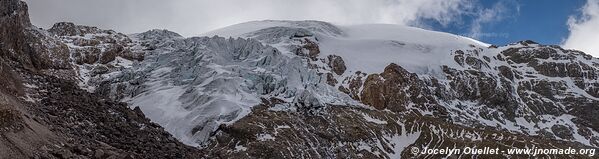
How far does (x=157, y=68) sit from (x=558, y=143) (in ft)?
321

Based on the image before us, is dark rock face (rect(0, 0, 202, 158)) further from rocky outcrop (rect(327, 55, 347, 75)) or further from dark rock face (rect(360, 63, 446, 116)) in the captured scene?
rocky outcrop (rect(327, 55, 347, 75))

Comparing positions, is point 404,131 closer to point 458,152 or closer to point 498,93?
point 458,152

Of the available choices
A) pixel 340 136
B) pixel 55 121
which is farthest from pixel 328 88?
pixel 55 121

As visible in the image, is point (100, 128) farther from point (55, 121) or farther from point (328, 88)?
point (328, 88)

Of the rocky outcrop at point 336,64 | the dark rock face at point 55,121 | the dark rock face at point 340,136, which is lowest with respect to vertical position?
the dark rock face at point 340,136

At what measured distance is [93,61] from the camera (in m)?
139

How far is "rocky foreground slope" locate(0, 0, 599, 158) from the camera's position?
2901 inches

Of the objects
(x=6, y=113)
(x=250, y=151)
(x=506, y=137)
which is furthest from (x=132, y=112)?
(x=506, y=137)

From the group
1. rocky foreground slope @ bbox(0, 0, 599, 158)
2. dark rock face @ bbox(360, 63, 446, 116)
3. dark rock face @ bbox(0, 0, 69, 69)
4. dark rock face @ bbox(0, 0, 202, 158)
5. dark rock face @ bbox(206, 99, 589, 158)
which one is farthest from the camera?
dark rock face @ bbox(360, 63, 446, 116)

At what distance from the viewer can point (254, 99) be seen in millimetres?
126500

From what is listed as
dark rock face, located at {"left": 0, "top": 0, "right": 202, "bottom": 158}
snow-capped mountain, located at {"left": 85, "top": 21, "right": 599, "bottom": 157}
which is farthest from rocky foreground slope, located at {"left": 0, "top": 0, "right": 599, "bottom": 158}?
snow-capped mountain, located at {"left": 85, "top": 21, "right": 599, "bottom": 157}

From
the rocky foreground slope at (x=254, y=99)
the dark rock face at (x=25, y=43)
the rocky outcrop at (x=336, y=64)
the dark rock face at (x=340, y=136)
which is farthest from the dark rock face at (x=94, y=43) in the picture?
the rocky outcrop at (x=336, y=64)

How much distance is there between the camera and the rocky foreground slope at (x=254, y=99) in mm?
73688

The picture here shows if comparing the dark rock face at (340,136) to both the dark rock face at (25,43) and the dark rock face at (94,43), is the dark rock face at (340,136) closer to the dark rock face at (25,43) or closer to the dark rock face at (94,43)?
the dark rock face at (25,43)
